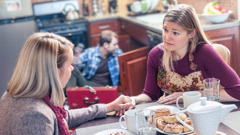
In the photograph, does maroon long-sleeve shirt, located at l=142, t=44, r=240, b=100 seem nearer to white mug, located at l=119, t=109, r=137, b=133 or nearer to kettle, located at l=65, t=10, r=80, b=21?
white mug, located at l=119, t=109, r=137, b=133

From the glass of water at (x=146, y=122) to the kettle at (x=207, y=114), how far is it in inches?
5.9

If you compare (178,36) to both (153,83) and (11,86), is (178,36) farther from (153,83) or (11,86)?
(11,86)

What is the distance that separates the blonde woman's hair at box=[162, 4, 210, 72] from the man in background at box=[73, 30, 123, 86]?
4.78 feet

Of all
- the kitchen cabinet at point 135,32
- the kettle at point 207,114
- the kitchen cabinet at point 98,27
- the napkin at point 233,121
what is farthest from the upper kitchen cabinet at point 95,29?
the kettle at point 207,114

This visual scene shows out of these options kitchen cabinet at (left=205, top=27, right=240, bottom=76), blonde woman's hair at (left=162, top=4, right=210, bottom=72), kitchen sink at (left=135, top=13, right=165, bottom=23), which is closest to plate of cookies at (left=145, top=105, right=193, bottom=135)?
blonde woman's hair at (left=162, top=4, right=210, bottom=72)

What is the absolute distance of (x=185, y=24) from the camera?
1.75m

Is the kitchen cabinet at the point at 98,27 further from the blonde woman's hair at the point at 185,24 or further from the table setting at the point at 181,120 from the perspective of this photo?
the table setting at the point at 181,120

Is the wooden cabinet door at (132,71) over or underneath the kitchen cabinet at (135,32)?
underneath

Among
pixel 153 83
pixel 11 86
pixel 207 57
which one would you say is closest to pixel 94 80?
pixel 153 83

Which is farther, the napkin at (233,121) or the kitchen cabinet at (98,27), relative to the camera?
the kitchen cabinet at (98,27)

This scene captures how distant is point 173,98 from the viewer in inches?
60.3

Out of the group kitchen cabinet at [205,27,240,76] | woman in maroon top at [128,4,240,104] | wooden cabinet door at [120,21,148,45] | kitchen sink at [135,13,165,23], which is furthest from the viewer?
kitchen sink at [135,13,165,23]

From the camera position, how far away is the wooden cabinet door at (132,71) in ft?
9.54

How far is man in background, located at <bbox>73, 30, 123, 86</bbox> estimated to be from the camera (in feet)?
10.6
